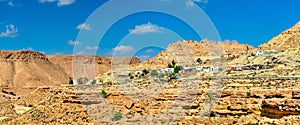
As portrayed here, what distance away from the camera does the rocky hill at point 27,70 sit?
398 ft

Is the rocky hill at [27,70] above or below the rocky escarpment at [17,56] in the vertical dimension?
below

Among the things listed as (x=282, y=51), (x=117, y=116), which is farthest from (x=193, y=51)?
(x=117, y=116)

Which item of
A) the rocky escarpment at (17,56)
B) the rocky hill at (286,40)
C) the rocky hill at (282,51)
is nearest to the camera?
the rocky hill at (282,51)

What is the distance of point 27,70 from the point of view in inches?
5261

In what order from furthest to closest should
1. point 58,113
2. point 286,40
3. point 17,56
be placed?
point 17,56, point 286,40, point 58,113

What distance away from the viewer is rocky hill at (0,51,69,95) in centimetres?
12138

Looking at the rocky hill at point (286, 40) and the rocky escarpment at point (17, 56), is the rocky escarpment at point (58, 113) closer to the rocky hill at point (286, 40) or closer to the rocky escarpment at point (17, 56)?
the rocky hill at point (286, 40)

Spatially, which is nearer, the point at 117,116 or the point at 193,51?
the point at 117,116

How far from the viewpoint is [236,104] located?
81.7ft

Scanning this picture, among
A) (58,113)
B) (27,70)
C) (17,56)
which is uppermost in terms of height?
(17,56)

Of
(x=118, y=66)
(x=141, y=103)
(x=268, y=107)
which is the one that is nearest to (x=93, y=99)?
(x=141, y=103)

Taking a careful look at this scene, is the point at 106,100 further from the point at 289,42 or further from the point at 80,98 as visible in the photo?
the point at 289,42

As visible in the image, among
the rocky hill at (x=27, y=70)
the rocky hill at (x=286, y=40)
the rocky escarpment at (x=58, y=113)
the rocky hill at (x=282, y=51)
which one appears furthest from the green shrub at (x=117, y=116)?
the rocky hill at (x=27, y=70)

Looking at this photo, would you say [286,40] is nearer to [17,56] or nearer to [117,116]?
[117,116]
